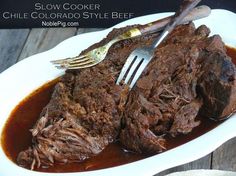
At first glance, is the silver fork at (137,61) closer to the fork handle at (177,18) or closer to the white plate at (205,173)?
the fork handle at (177,18)

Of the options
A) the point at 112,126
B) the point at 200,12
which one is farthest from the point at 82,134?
the point at 200,12

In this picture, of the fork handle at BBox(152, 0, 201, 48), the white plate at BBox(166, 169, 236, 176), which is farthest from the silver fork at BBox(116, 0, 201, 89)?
the white plate at BBox(166, 169, 236, 176)

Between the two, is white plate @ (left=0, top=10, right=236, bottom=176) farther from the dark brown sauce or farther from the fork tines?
the fork tines

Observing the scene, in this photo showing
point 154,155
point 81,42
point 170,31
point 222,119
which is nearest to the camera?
point 154,155

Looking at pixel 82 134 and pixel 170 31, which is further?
pixel 170 31

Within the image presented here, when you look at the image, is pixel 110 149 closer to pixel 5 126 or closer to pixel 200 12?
pixel 5 126

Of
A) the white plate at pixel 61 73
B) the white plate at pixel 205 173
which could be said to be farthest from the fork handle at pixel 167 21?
the white plate at pixel 205 173
